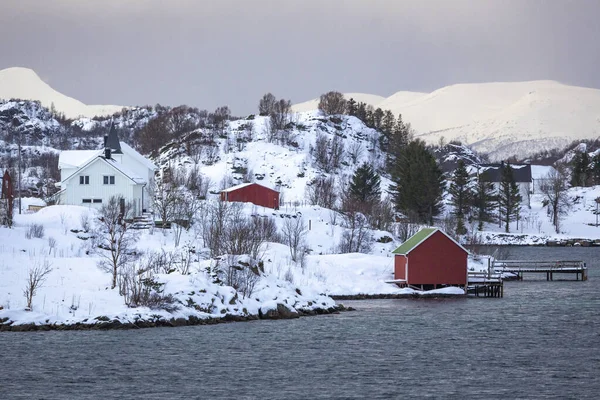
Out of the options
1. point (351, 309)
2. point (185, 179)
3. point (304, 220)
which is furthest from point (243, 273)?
point (185, 179)

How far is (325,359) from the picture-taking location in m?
33.1

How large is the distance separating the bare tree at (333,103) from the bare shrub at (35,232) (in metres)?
114

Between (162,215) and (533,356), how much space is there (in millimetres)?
49516

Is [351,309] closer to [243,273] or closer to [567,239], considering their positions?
[243,273]

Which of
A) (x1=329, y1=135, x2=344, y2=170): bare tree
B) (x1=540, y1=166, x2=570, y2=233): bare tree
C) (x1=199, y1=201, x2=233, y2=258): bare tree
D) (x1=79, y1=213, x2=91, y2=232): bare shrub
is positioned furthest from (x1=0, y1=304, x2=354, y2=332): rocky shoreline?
(x1=329, y1=135, x2=344, y2=170): bare tree

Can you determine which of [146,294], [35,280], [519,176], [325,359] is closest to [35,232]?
[35,280]

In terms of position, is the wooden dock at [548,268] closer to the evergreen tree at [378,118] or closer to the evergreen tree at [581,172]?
the evergreen tree at [581,172]

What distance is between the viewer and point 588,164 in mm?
158750

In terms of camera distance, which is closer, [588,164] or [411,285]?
[411,285]

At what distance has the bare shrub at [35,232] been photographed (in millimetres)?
63716

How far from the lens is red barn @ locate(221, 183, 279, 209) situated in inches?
3932

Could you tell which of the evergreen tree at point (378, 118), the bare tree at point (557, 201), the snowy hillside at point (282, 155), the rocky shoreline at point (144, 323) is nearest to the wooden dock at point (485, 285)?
the rocky shoreline at point (144, 323)

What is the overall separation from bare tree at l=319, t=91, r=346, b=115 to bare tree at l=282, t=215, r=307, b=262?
8912cm

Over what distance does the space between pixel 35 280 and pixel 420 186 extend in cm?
7391
